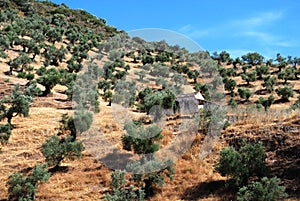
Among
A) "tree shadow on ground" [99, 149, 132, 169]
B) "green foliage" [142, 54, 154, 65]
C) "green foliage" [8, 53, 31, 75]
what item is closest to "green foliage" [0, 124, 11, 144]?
"tree shadow on ground" [99, 149, 132, 169]

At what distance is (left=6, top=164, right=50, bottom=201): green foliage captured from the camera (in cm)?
1952

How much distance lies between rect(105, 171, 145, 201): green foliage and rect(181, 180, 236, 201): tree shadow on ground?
248cm

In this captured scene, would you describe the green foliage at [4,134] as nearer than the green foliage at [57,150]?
No

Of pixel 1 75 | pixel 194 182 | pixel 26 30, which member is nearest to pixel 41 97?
pixel 1 75

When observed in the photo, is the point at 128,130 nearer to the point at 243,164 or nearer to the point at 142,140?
the point at 142,140

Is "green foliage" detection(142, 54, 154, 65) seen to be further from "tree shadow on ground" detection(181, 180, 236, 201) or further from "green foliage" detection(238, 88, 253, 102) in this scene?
"tree shadow on ground" detection(181, 180, 236, 201)

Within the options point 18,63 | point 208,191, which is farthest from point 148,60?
point 208,191

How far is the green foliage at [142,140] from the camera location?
76.8ft

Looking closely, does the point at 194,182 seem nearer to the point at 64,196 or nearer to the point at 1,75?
the point at 64,196

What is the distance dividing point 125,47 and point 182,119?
42923 mm

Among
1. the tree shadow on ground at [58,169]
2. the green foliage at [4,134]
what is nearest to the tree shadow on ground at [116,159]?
the tree shadow on ground at [58,169]

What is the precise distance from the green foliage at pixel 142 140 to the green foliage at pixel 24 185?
5.82m

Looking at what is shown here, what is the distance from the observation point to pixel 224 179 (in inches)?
842

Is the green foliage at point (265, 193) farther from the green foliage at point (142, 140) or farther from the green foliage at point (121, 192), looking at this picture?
the green foliage at point (142, 140)
